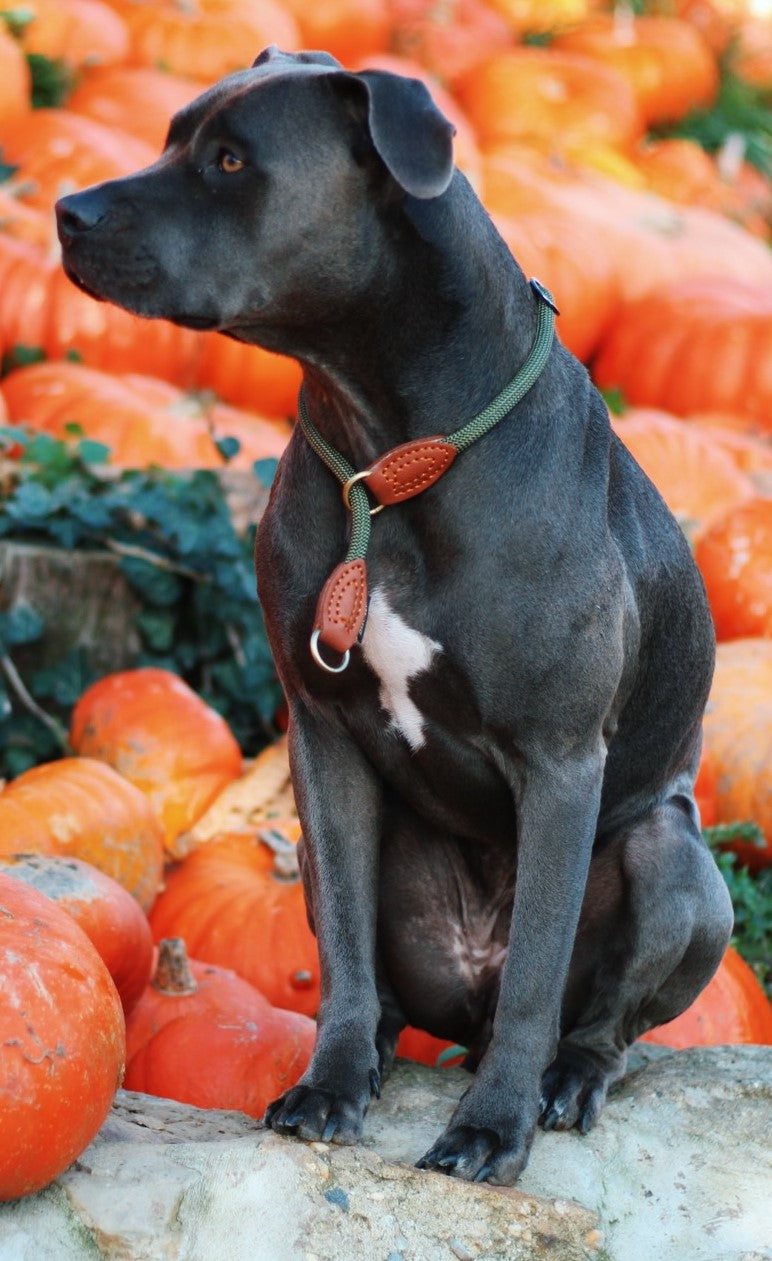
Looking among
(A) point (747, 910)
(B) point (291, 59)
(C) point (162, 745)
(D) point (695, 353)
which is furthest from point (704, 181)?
(B) point (291, 59)

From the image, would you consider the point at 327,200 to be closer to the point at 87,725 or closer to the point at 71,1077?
the point at 71,1077

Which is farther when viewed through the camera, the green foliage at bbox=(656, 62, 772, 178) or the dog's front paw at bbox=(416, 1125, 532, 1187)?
the green foliage at bbox=(656, 62, 772, 178)

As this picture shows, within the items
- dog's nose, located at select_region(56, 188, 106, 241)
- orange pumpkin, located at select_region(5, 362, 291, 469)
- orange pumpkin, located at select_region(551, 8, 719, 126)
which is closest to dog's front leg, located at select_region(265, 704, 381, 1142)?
dog's nose, located at select_region(56, 188, 106, 241)

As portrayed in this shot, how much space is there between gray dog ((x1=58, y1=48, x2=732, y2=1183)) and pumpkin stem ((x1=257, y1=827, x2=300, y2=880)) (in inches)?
48.3

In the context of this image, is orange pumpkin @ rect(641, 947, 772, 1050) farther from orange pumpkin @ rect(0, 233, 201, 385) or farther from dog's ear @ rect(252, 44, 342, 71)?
orange pumpkin @ rect(0, 233, 201, 385)

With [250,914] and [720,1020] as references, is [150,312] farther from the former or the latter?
[720,1020]

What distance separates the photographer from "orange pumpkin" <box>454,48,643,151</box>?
10.0m

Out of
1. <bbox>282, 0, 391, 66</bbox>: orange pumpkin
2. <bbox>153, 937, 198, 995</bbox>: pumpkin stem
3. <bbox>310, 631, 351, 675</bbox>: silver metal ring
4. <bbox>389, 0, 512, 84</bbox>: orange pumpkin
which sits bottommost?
<bbox>389, 0, 512, 84</bbox>: orange pumpkin

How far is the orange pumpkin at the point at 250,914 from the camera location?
13.8 ft

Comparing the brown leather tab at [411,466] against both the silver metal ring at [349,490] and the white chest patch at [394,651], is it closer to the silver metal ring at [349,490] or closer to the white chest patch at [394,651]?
the silver metal ring at [349,490]

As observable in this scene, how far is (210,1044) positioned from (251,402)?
389 cm

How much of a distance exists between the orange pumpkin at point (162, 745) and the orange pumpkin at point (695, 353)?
3.78 metres

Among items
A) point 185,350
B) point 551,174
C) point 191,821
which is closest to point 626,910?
point 191,821

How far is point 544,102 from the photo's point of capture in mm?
10062
